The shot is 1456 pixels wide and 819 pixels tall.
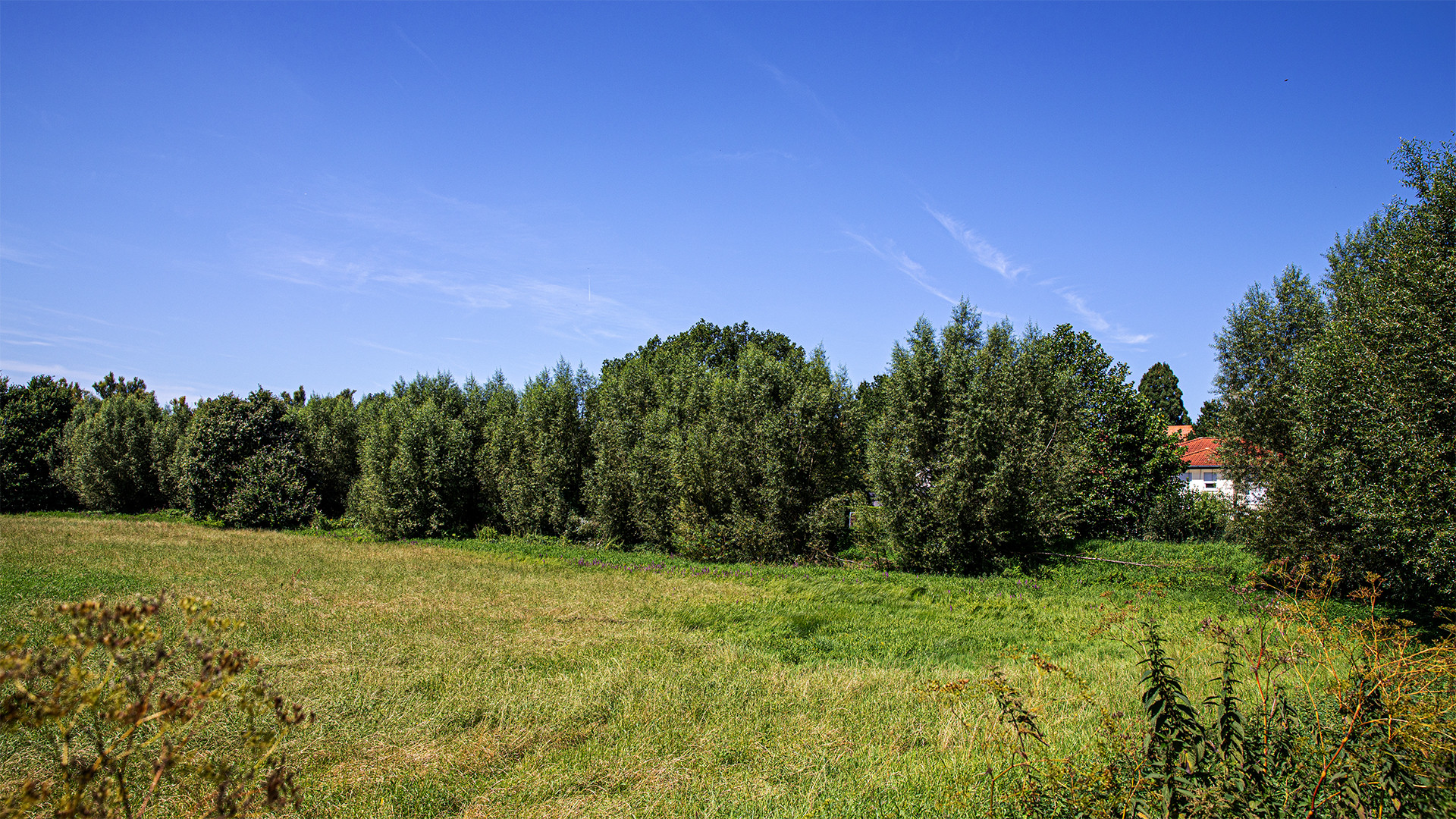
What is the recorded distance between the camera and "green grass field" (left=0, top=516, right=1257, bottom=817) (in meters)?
5.99

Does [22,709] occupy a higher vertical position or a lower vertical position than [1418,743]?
higher

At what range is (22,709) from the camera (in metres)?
2.03

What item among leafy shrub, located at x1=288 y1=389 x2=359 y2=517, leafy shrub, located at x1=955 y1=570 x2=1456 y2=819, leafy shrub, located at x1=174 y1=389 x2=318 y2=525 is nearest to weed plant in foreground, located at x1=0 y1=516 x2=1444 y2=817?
leafy shrub, located at x1=955 y1=570 x2=1456 y2=819

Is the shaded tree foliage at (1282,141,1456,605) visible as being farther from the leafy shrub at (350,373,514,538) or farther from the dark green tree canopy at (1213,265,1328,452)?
the leafy shrub at (350,373,514,538)

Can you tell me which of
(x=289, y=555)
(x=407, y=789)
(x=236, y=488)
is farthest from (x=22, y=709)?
(x=236, y=488)

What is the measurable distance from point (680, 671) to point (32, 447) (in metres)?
61.4

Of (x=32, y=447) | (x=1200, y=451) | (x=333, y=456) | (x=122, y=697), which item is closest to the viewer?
(x=122, y=697)

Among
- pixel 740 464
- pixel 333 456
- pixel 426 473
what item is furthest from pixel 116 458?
pixel 740 464

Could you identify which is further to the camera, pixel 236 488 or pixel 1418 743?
pixel 236 488

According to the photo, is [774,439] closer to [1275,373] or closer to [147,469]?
[1275,373]

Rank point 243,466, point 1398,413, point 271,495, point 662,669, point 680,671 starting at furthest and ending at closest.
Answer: point 243,466
point 271,495
point 1398,413
point 662,669
point 680,671

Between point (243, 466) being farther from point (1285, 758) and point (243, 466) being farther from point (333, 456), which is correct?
point (1285, 758)

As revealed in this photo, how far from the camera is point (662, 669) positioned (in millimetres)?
9664

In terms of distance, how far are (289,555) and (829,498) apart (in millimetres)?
18790
